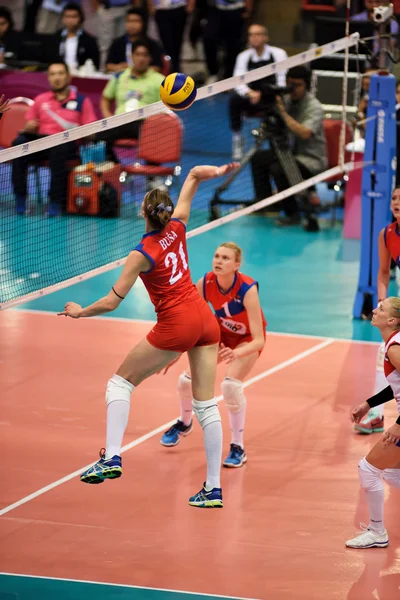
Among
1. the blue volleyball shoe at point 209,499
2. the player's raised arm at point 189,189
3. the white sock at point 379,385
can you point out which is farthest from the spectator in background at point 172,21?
the blue volleyball shoe at point 209,499

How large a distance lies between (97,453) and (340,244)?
8431mm

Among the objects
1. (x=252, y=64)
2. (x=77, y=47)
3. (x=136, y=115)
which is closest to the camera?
(x=136, y=115)

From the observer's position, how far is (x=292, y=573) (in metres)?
6.73

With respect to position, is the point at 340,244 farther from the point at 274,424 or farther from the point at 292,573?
the point at 292,573

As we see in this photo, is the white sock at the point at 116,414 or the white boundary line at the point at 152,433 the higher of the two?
the white sock at the point at 116,414

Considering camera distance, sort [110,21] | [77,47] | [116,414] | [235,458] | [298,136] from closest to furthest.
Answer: [116,414] < [235,458] < [298,136] < [77,47] < [110,21]

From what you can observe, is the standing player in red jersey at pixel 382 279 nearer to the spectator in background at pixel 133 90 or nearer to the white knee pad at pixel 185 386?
the white knee pad at pixel 185 386

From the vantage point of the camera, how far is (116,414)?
284 inches

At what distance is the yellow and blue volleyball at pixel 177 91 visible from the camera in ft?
28.7

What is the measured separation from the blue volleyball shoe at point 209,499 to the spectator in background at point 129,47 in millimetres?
11712

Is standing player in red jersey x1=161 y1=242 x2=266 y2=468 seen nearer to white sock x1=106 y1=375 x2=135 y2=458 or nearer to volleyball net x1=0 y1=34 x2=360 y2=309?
white sock x1=106 y1=375 x2=135 y2=458

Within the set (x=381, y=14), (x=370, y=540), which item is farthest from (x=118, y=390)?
(x=381, y=14)

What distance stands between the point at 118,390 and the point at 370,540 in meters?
1.90

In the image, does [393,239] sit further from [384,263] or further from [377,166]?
[377,166]
